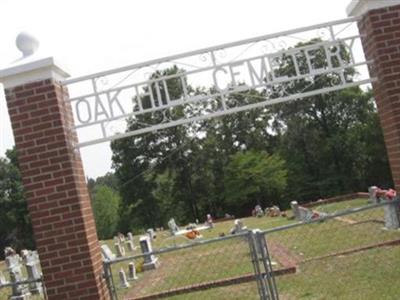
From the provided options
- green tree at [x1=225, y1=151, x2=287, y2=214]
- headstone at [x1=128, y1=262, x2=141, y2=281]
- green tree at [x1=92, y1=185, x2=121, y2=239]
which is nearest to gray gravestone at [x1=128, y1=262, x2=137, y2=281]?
headstone at [x1=128, y1=262, x2=141, y2=281]

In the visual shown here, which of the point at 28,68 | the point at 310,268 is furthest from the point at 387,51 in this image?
Result: the point at 310,268

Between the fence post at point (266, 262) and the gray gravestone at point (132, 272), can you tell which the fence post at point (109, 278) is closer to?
the fence post at point (266, 262)

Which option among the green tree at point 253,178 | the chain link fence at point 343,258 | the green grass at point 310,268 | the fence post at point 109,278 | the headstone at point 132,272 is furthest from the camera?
the green tree at point 253,178

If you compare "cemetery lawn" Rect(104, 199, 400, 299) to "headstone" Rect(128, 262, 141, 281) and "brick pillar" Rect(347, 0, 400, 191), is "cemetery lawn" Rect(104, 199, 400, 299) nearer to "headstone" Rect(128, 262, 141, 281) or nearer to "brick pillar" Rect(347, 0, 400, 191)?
"headstone" Rect(128, 262, 141, 281)

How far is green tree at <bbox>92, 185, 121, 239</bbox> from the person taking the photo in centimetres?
5884

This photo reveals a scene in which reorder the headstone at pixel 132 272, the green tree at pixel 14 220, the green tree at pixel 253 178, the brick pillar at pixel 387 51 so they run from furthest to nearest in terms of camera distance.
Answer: the green tree at pixel 14 220 < the green tree at pixel 253 178 < the headstone at pixel 132 272 < the brick pillar at pixel 387 51

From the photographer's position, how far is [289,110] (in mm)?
56125

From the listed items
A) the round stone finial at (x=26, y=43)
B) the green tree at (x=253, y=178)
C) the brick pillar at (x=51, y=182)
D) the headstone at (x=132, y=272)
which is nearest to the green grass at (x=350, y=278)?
the brick pillar at (x=51, y=182)

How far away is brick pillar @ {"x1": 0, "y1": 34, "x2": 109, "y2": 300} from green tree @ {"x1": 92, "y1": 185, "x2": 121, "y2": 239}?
174ft

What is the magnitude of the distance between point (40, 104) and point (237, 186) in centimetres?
4518

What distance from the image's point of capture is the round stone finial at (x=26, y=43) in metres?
6.51

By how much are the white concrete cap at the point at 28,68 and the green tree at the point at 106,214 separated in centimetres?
5303

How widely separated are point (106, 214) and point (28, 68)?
2136 inches

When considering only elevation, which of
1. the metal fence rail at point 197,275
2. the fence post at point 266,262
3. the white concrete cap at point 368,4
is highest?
the white concrete cap at point 368,4
